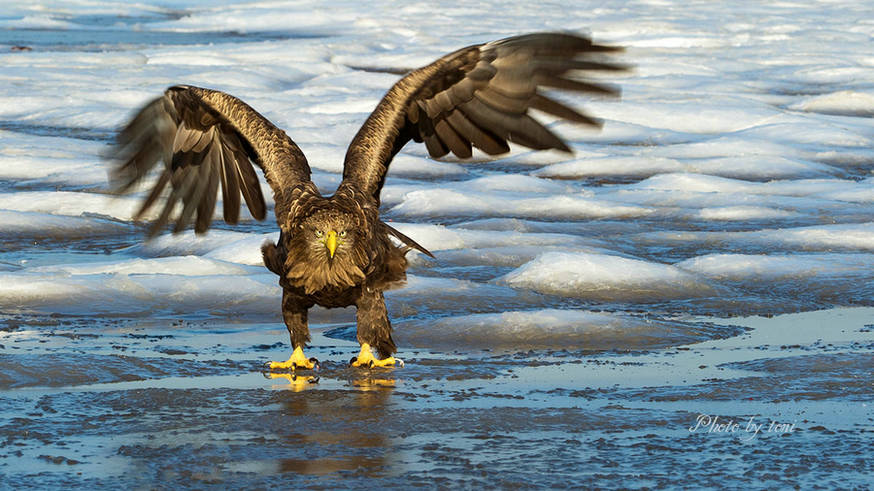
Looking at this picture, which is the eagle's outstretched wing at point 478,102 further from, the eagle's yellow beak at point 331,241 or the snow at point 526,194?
the snow at point 526,194

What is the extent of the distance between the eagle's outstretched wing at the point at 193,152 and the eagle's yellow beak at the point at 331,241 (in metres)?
1.25

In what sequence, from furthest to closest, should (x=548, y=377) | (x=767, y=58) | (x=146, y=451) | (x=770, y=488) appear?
(x=767, y=58)
(x=548, y=377)
(x=146, y=451)
(x=770, y=488)

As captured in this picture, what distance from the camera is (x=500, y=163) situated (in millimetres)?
Result: 15219

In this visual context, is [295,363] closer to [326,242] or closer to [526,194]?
[326,242]

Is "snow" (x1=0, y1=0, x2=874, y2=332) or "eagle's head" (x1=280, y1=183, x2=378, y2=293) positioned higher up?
"eagle's head" (x1=280, y1=183, x2=378, y2=293)

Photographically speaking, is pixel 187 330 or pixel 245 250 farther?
pixel 245 250

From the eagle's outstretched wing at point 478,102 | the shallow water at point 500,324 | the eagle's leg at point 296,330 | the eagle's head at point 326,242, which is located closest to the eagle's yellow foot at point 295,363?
the eagle's leg at point 296,330

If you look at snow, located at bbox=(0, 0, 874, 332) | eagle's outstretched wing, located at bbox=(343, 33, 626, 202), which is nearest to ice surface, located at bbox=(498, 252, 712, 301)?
snow, located at bbox=(0, 0, 874, 332)

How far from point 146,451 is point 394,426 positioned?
0.97 meters

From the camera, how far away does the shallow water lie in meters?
4.83

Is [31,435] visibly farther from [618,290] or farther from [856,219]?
[856,219]

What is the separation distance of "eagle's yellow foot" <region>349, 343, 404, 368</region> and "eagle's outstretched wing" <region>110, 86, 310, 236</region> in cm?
122

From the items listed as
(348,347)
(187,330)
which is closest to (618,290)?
(348,347)

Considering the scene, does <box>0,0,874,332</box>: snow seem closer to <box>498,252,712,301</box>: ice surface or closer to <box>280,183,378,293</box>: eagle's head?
<box>498,252,712,301</box>: ice surface
